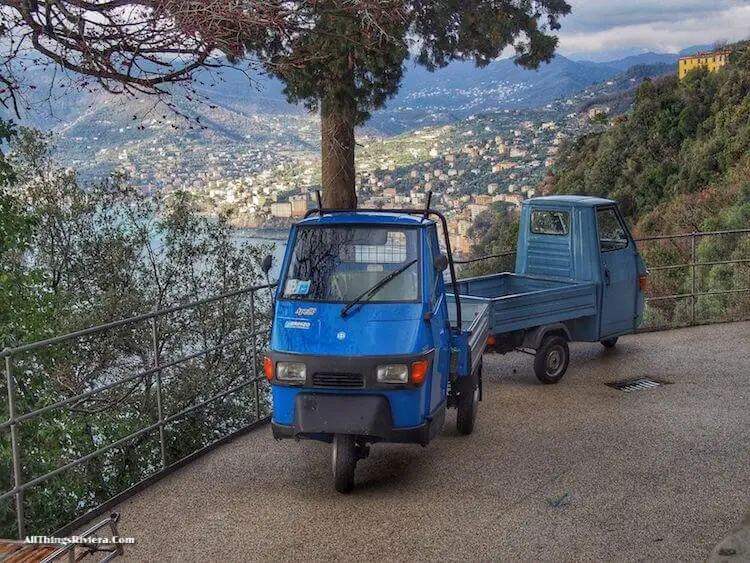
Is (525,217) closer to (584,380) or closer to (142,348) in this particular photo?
(584,380)

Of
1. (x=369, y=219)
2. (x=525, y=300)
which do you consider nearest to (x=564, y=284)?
(x=525, y=300)

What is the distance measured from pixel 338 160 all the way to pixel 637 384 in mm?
5019

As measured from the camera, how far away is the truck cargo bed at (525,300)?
940 cm

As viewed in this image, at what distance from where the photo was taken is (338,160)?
12.2 meters

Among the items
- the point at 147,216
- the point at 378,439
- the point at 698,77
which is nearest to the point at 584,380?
the point at 378,439

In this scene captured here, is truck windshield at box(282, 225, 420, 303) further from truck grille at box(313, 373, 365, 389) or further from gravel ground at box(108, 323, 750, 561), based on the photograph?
gravel ground at box(108, 323, 750, 561)

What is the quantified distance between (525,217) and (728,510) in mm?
5708

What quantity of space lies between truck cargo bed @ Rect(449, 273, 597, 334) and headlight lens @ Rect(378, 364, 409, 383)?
289cm

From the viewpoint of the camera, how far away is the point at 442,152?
27.8 m

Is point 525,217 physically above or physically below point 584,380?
above

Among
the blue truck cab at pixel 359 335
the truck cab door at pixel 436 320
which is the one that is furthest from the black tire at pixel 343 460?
the truck cab door at pixel 436 320

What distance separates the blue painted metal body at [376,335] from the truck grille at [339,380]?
0.13 feet

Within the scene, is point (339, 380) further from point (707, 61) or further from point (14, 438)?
point (707, 61)

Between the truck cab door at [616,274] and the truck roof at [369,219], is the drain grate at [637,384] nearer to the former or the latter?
the truck cab door at [616,274]
